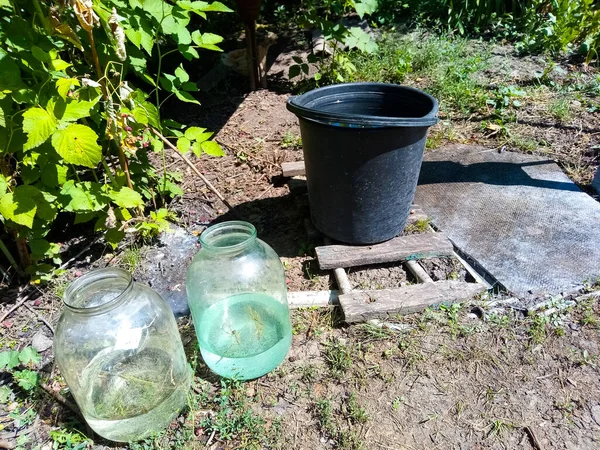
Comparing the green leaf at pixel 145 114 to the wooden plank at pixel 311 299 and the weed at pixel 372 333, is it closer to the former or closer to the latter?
the wooden plank at pixel 311 299

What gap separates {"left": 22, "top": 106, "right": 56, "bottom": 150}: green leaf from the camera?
5.65ft

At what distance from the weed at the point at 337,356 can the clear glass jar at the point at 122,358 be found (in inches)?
23.1

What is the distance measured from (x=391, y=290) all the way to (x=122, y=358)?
1.22m

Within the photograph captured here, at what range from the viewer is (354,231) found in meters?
2.49

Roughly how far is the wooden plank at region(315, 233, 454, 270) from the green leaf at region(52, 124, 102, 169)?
3.87 feet

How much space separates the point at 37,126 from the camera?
1737 millimetres

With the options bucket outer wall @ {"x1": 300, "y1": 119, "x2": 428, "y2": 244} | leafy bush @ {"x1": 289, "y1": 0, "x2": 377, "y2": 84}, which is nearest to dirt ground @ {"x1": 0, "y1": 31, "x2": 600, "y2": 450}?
bucket outer wall @ {"x1": 300, "y1": 119, "x2": 428, "y2": 244}

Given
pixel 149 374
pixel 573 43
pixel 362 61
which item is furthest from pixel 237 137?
pixel 573 43

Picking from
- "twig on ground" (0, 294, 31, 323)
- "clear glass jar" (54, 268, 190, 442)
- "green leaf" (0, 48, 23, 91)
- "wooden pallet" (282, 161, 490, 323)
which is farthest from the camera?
"twig on ground" (0, 294, 31, 323)

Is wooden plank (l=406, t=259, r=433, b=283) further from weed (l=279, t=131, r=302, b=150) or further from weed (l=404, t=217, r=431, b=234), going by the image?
weed (l=279, t=131, r=302, b=150)

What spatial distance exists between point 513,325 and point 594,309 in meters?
0.40

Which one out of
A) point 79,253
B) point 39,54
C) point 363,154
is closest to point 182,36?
point 39,54

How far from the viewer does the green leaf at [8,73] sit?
5.92ft

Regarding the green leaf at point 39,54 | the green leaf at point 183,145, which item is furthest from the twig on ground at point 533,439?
the green leaf at point 39,54
